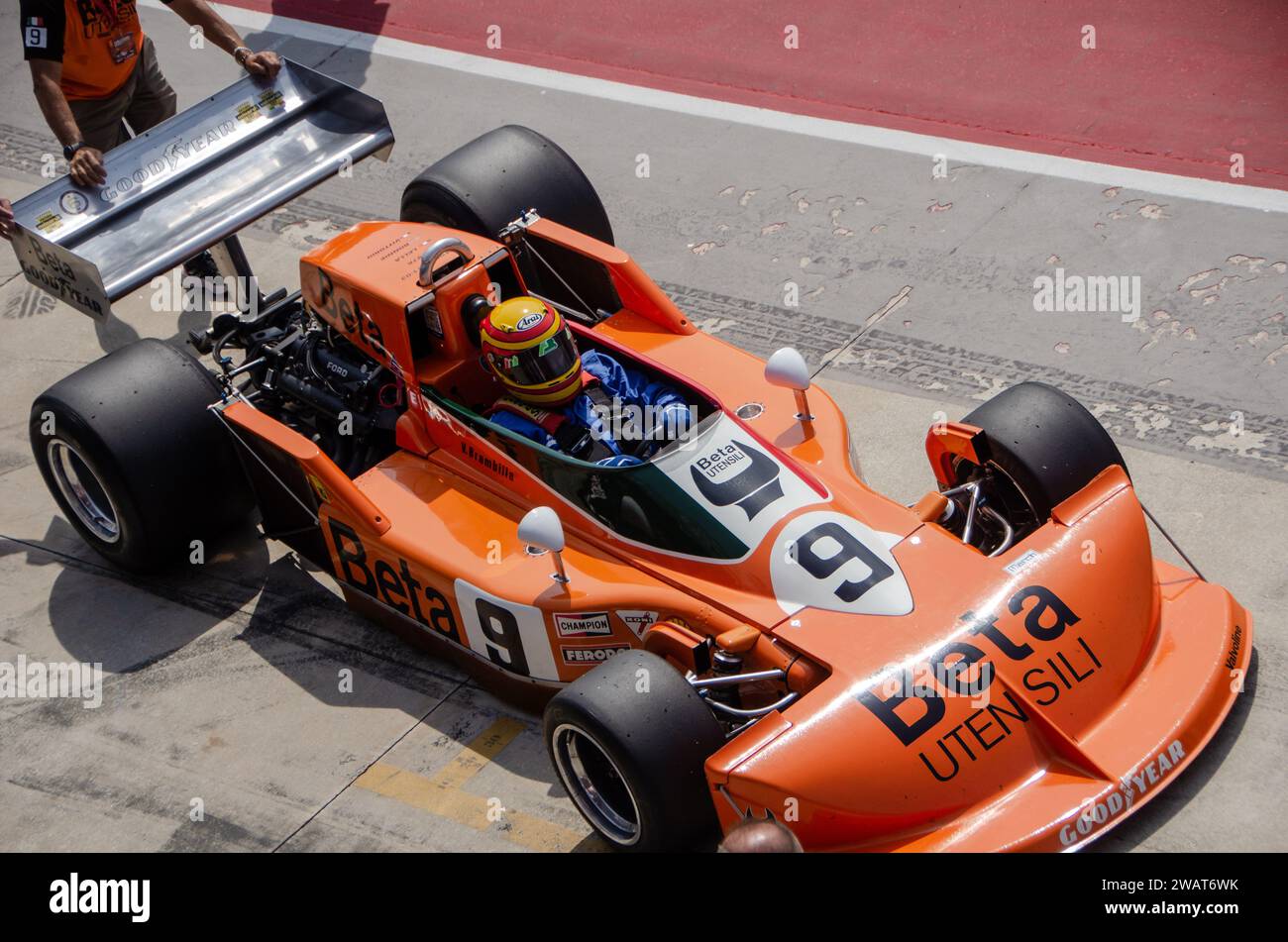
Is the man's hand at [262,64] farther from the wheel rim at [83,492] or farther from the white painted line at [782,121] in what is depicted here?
the white painted line at [782,121]

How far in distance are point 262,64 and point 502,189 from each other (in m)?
1.43

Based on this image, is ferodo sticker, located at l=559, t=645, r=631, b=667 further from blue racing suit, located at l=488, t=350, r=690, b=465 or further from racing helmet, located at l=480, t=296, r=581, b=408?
racing helmet, located at l=480, t=296, r=581, b=408

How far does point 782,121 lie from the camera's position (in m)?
10.5

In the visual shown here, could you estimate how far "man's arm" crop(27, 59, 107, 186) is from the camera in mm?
7777

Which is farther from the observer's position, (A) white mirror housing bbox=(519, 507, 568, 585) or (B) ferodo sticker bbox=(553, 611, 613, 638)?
(B) ferodo sticker bbox=(553, 611, 613, 638)

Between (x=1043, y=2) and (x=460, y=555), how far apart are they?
6.94 meters

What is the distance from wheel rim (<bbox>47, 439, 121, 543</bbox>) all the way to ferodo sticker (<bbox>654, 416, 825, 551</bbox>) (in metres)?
2.91

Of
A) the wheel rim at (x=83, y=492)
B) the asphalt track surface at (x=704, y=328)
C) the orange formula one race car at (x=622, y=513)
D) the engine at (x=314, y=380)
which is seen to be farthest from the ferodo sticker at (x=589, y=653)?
the wheel rim at (x=83, y=492)

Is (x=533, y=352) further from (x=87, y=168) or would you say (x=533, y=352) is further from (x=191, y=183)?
(x=87, y=168)

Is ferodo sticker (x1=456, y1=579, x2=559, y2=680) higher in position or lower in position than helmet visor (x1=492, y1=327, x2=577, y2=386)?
lower

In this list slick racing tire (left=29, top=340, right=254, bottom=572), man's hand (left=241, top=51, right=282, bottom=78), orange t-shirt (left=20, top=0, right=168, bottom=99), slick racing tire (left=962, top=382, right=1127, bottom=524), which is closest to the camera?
slick racing tire (left=962, top=382, right=1127, bottom=524)

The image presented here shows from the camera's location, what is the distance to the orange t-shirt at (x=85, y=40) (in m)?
8.14

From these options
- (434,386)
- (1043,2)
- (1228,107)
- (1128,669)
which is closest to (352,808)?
(434,386)

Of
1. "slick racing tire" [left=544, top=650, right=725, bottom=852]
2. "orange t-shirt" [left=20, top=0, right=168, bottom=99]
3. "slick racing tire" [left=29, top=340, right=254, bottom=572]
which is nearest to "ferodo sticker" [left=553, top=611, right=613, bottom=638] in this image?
"slick racing tire" [left=544, top=650, right=725, bottom=852]
